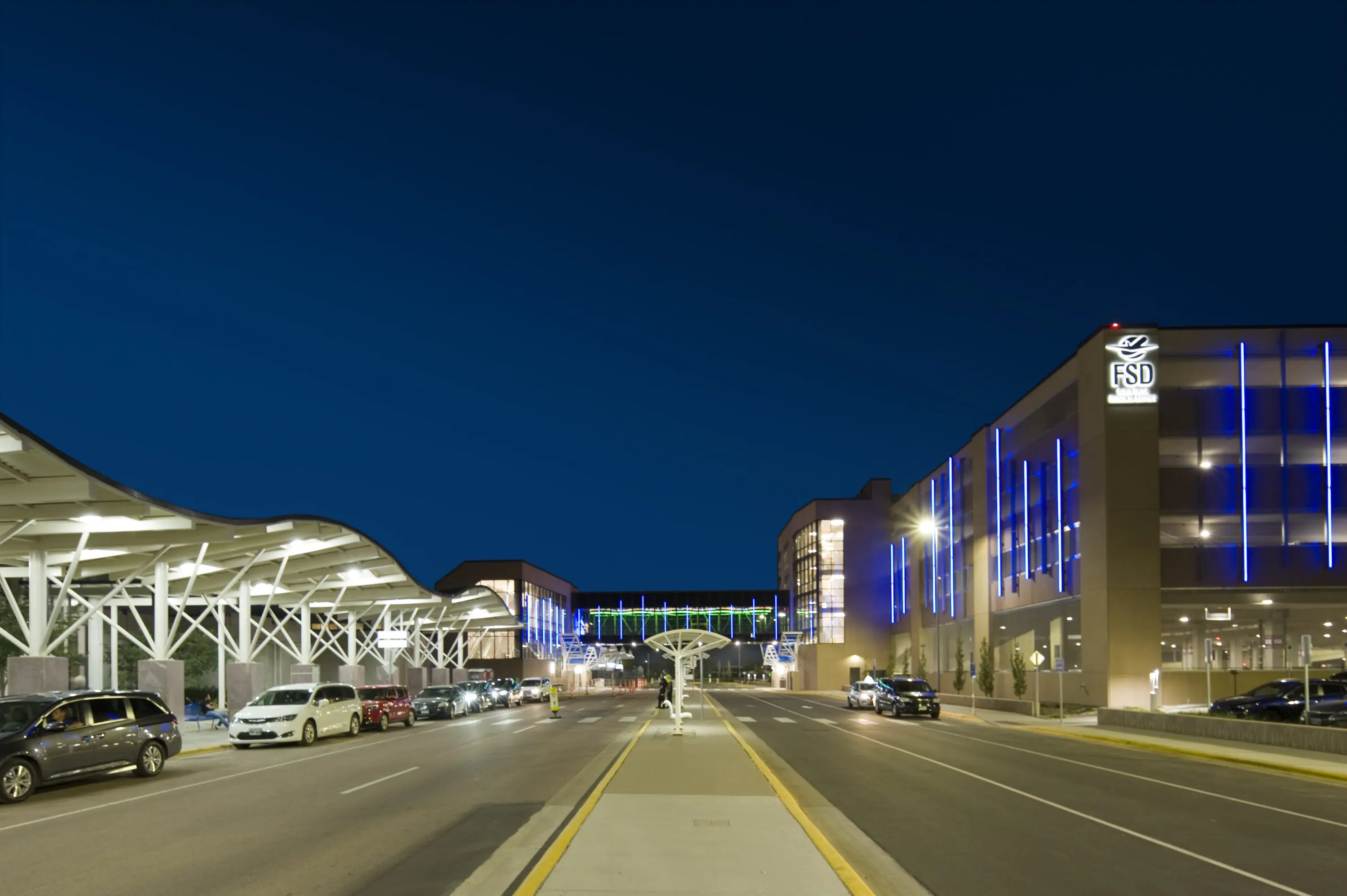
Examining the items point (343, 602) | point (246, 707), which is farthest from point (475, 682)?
point (246, 707)

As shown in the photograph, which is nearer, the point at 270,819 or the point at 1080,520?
the point at 270,819

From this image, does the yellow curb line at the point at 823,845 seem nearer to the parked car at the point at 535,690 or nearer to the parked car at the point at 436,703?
the parked car at the point at 436,703

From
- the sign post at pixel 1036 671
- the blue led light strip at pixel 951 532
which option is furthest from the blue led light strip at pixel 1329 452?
the blue led light strip at pixel 951 532

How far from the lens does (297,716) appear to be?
2930cm

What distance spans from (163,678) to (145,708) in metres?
11.8

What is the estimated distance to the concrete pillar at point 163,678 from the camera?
3198 cm

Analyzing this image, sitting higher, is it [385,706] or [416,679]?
[385,706]

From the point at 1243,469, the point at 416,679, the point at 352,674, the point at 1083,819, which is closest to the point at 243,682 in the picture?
the point at 352,674

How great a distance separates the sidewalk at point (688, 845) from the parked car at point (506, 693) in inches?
1672

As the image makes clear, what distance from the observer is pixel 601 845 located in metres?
10.9

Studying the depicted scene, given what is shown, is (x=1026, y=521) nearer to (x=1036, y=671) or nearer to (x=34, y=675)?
(x=1036, y=671)

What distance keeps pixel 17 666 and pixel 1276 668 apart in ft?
147

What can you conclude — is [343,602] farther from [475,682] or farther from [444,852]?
[444,852]

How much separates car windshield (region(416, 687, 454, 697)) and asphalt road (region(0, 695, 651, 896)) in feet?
67.3
